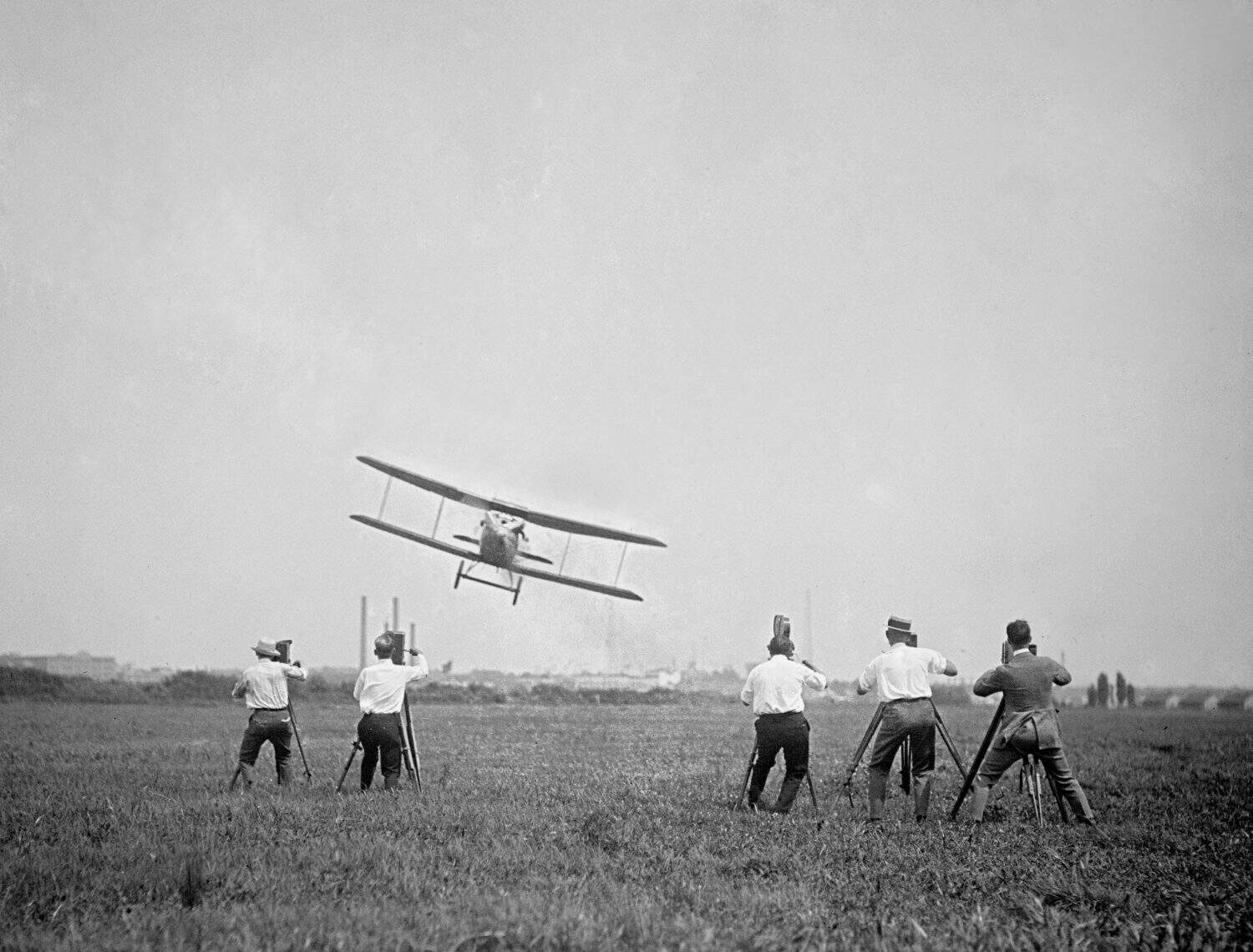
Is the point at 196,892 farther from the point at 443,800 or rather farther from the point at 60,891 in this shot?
the point at 443,800

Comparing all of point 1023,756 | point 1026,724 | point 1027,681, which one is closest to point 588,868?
point 1026,724

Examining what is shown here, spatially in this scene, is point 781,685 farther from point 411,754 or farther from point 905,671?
point 411,754

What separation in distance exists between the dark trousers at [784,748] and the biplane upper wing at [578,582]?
24.3 meters

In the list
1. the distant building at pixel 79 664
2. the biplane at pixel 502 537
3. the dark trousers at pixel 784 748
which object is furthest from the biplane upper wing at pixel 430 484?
the distant building at pixel 79 664

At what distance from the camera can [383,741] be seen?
12523 mm

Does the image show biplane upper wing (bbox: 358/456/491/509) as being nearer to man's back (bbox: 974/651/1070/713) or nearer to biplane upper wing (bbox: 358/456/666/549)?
biplane upper wing (bbox: 358/456/666/549)

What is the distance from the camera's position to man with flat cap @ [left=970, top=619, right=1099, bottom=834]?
1046 cm

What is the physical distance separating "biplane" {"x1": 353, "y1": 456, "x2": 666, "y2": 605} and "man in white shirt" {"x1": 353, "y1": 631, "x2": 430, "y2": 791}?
2155 centimetres

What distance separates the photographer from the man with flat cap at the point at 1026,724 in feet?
34.3

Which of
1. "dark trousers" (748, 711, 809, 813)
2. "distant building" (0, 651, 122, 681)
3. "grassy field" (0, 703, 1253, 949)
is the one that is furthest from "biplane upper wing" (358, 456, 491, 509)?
"distant building" (0, 651, 122, 681)

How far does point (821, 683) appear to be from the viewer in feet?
38.8

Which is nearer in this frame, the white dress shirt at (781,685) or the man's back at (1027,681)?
the man's back at (1027,681)

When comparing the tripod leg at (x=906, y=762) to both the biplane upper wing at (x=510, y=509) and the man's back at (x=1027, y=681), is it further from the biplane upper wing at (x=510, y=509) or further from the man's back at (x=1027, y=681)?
the biplane upper wing at (x=510, y=509)

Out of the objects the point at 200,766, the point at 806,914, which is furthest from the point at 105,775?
the point at 806,914
